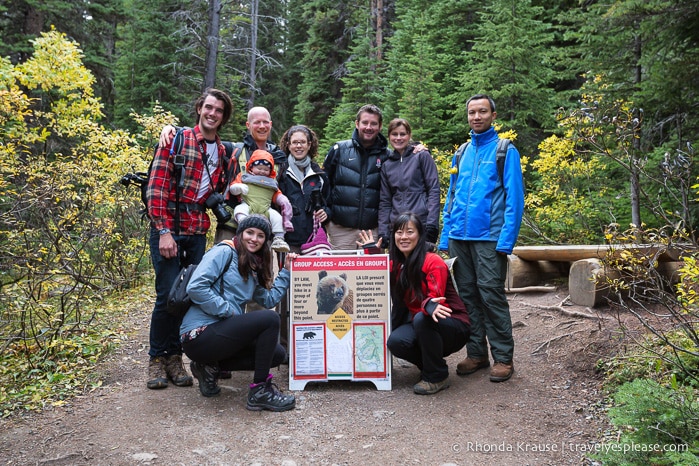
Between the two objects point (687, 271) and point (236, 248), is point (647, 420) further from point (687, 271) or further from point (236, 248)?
point (236, 248)

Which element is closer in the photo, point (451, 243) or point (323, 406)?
point (323, 406)

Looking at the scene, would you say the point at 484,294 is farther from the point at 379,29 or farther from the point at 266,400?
the point at 379,29

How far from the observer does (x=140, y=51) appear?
822 inches

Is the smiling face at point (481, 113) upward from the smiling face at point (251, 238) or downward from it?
upward

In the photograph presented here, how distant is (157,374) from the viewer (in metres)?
4.32

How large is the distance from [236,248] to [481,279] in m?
2.09

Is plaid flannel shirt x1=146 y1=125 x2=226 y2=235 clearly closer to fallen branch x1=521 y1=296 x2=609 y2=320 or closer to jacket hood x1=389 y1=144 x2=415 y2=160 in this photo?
jacket hood x1=389 y1=144 x2=415 y2=160

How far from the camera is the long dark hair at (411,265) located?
14.0 feet

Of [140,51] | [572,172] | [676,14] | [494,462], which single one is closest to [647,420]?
[494,462]

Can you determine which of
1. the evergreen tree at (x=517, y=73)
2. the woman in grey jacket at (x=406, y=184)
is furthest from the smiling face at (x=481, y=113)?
the evergreen tree at (x=517, y=73)

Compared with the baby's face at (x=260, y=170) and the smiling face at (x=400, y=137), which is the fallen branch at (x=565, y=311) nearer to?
the smiling face at (x=400, y=137)

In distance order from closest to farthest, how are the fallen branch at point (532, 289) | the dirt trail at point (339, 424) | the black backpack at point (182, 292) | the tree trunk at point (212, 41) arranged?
the dirt trail at point (339, 424) → the black backpack at point (182, 292) → the fallen branch at point (532, 289) → the tree trunk at point (212, 41)

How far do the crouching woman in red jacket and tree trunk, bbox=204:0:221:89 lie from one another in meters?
12.0

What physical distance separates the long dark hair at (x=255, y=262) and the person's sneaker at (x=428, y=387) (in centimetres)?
150
